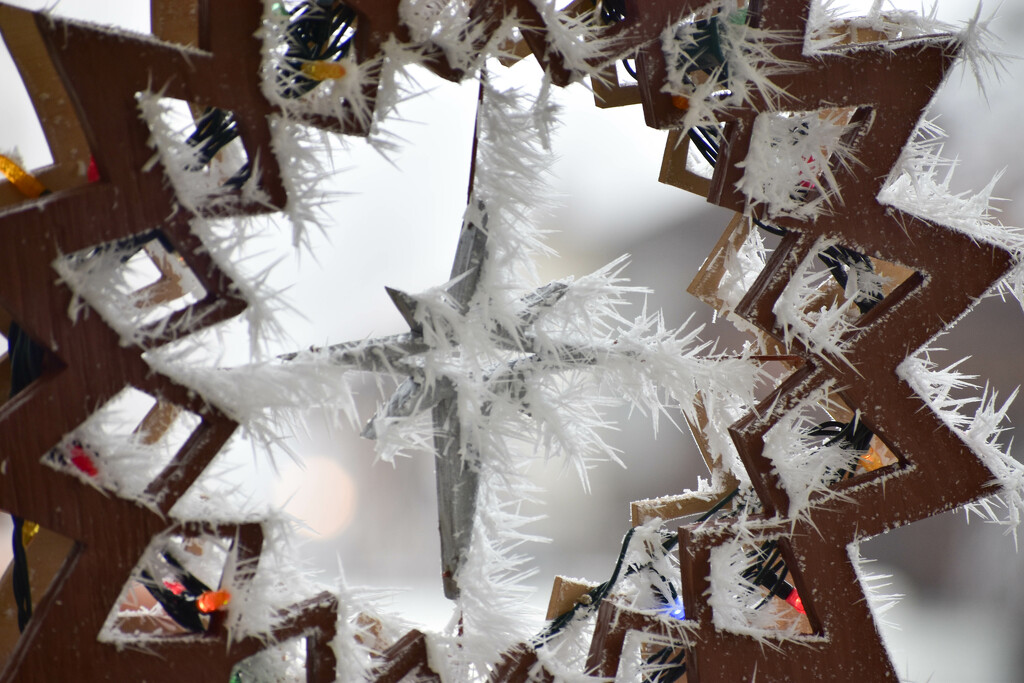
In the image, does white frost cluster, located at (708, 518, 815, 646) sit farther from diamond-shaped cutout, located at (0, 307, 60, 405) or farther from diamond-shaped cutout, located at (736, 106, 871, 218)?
diamond-shaped cutout, located at (0, 307, 60, 405)

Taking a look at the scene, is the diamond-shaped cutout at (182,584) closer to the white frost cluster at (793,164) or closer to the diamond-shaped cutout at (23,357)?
the diamond-shaped cutout at (23,357)

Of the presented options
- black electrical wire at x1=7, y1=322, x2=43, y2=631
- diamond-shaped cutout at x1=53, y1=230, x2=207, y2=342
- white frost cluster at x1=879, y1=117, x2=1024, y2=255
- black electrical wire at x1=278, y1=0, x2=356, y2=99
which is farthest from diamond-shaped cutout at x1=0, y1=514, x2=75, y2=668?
white frost cluster at x1=879, y1=117, x2=1024, y2=255

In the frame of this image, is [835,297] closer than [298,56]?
No

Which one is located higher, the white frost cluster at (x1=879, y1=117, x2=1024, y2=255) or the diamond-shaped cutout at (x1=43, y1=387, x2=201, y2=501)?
the white frost cluster at (x1=879, y1=117, x2=1024, y2=255)

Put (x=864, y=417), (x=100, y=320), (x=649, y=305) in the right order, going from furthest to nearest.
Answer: (x=649, y=305) < (x=864, y=417) < (x=100, y=320)

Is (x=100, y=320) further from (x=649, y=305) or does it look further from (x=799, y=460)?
(x=649, y=305)

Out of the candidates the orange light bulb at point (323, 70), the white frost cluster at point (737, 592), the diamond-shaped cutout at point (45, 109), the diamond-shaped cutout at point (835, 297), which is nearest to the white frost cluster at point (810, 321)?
the diamond-shaped cutout at point (835, 297)

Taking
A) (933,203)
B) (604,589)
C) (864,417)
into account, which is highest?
(933,203)

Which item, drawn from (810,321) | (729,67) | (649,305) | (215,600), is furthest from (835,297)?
(215,600)

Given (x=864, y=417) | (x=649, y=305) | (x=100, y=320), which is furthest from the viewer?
→ (x=649, y=305)

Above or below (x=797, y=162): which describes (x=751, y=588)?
below

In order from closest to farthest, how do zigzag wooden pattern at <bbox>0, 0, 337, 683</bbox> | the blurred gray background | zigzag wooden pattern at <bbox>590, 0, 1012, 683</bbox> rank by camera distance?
zigzag wooden pattern at <bbox>0, 0, 337, 683</bbox>, zigzag wooden pattern at <bbox>590, 0, 1012, 683</bbox>, the blurred gray background

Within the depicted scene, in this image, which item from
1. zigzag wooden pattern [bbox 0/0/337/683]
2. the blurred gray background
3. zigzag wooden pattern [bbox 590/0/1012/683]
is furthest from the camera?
the blurred gray background

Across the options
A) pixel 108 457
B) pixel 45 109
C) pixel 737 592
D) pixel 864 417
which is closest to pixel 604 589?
pixel 737 592
